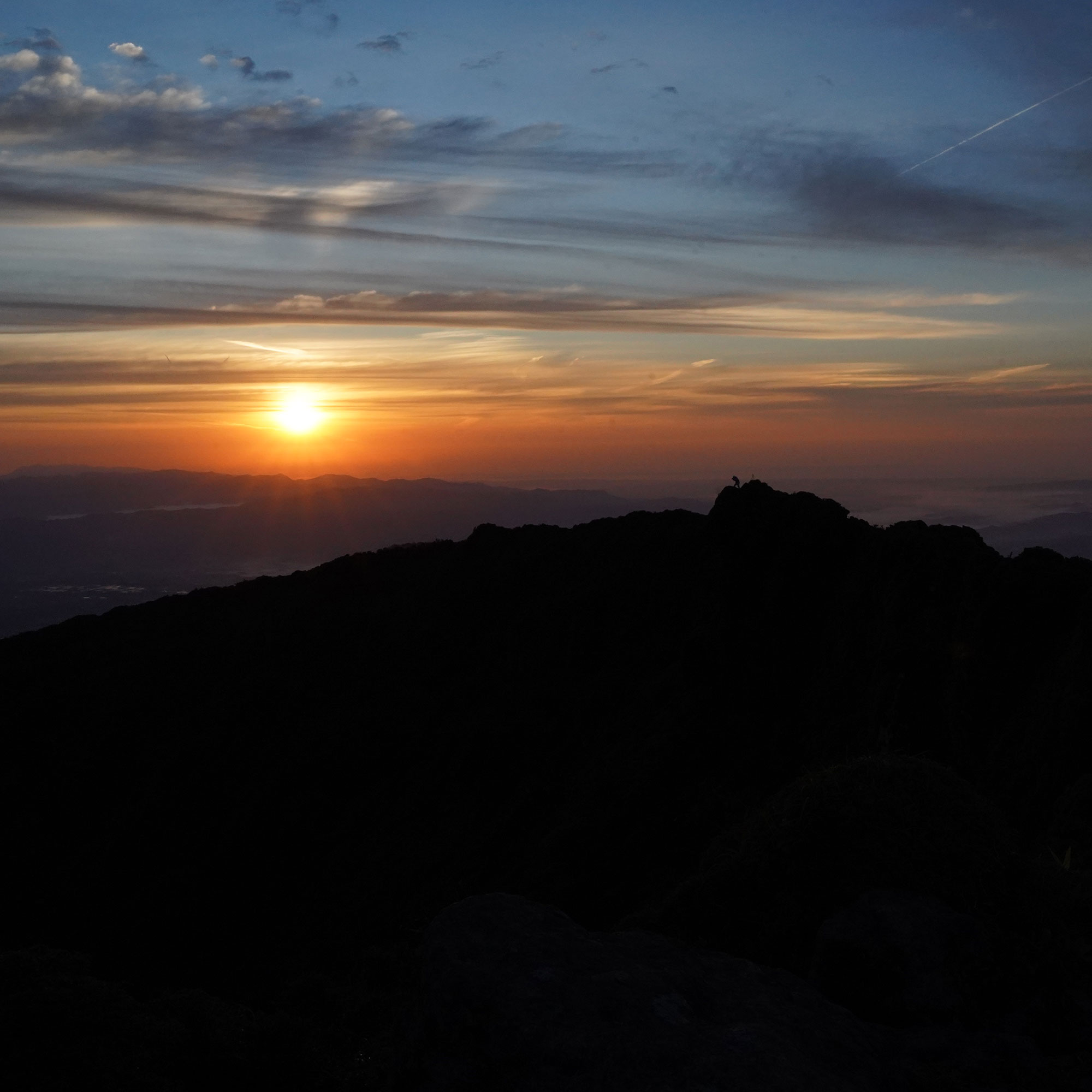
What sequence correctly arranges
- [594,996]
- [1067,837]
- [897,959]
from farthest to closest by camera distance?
[1067,837]
[897,959]
[594,996]

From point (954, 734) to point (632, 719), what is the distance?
778 centimetres

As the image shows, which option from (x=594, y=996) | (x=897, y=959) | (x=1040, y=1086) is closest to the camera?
(x=1040, y=1086)

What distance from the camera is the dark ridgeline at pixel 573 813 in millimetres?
4934

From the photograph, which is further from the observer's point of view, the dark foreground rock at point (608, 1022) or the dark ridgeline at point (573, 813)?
the dark ridgeline at point (573, 813)

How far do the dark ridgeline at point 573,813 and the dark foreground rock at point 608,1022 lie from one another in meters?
0.02

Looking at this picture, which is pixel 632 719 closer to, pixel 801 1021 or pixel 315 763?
pixel 315 763

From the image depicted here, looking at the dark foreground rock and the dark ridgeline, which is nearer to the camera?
the dark foreground rock

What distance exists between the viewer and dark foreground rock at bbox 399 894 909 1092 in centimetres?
428

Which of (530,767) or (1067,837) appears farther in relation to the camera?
(530,767)

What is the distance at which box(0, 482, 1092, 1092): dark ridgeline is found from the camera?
4.93 m

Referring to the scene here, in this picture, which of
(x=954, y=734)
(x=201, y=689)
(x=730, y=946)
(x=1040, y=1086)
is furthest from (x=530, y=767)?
(x=1040, y=1086)

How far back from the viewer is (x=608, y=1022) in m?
4.53

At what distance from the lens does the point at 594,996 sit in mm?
4684

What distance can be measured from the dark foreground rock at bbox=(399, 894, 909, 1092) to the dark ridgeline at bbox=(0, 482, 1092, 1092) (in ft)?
0.07
